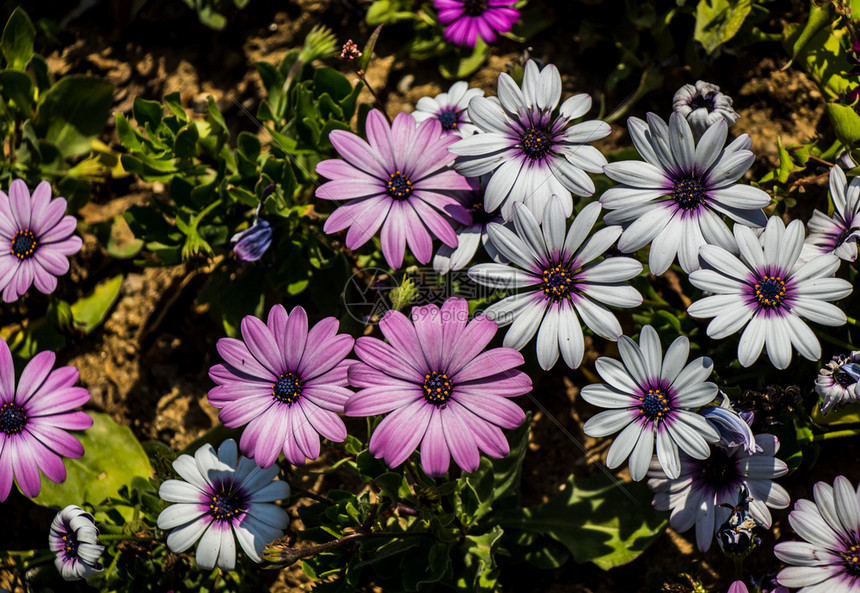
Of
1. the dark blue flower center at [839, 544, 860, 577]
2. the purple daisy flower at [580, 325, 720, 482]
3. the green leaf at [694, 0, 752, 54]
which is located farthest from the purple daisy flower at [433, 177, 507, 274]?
the dark blue flower center at [839, 544, 860, 577]

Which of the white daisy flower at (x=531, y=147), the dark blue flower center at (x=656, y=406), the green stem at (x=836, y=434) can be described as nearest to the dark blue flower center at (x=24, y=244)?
the white daisy flower at (x=531, y=147)

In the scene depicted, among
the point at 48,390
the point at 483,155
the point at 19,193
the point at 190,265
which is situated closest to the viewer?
the point at 483,155

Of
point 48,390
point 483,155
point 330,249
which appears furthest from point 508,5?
point 48,390

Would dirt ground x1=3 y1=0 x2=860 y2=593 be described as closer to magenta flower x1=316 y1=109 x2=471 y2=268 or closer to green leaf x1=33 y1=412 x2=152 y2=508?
green leaf x1=33 y1=412 x2=152 y2=508

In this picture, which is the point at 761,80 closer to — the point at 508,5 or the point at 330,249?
the point at 508,5

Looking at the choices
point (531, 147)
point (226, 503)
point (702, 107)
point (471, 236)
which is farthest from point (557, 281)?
point (226, 503)

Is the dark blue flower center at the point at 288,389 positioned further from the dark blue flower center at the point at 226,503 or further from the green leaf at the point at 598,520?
the green leaf at the point at 598,520
